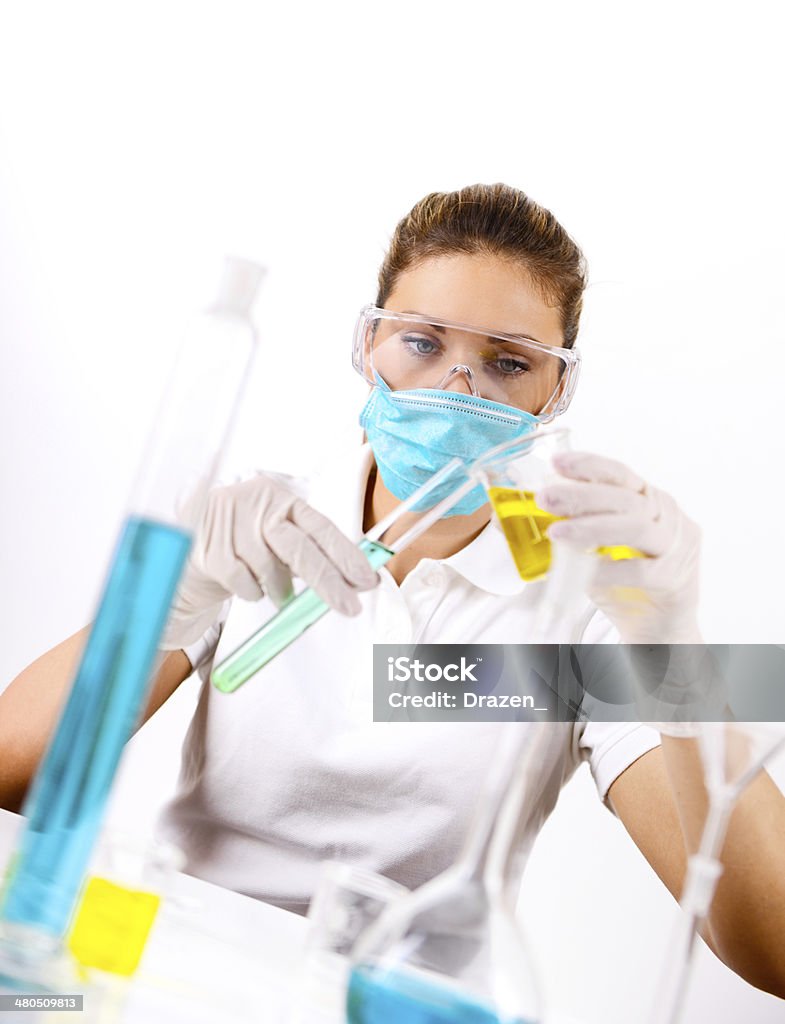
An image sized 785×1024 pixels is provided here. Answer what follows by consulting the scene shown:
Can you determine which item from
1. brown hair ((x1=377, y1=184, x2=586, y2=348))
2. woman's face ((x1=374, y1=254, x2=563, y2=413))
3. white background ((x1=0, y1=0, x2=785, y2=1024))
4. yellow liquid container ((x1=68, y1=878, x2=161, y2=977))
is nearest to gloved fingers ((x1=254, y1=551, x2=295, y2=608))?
yellow liquid container ((x1=68, y1=878, x2=161, y2=977))

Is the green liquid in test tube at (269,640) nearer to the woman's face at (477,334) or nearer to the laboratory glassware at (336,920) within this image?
the laboratory glassware at (336,920)

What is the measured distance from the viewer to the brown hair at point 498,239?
1689mm

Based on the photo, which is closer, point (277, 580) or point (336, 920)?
point (336, 920)

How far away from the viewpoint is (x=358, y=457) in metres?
1.81

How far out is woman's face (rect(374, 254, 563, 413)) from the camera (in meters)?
1.57

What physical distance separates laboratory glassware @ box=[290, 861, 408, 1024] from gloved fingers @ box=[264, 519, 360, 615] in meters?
0.25

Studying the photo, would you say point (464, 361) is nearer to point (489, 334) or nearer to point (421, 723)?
point (489, 334)

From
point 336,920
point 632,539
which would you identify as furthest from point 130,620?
point 632,539

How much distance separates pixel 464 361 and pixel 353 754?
1.87ft

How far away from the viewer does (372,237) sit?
8.82 ft

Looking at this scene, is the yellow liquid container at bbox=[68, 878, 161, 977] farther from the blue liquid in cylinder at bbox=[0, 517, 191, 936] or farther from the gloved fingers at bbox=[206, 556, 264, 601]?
the gloved fingers at bbox=[206, 556, 264, 601]

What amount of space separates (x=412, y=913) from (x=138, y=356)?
236cm

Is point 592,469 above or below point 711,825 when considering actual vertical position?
above

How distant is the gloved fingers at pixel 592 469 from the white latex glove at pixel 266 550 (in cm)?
21
